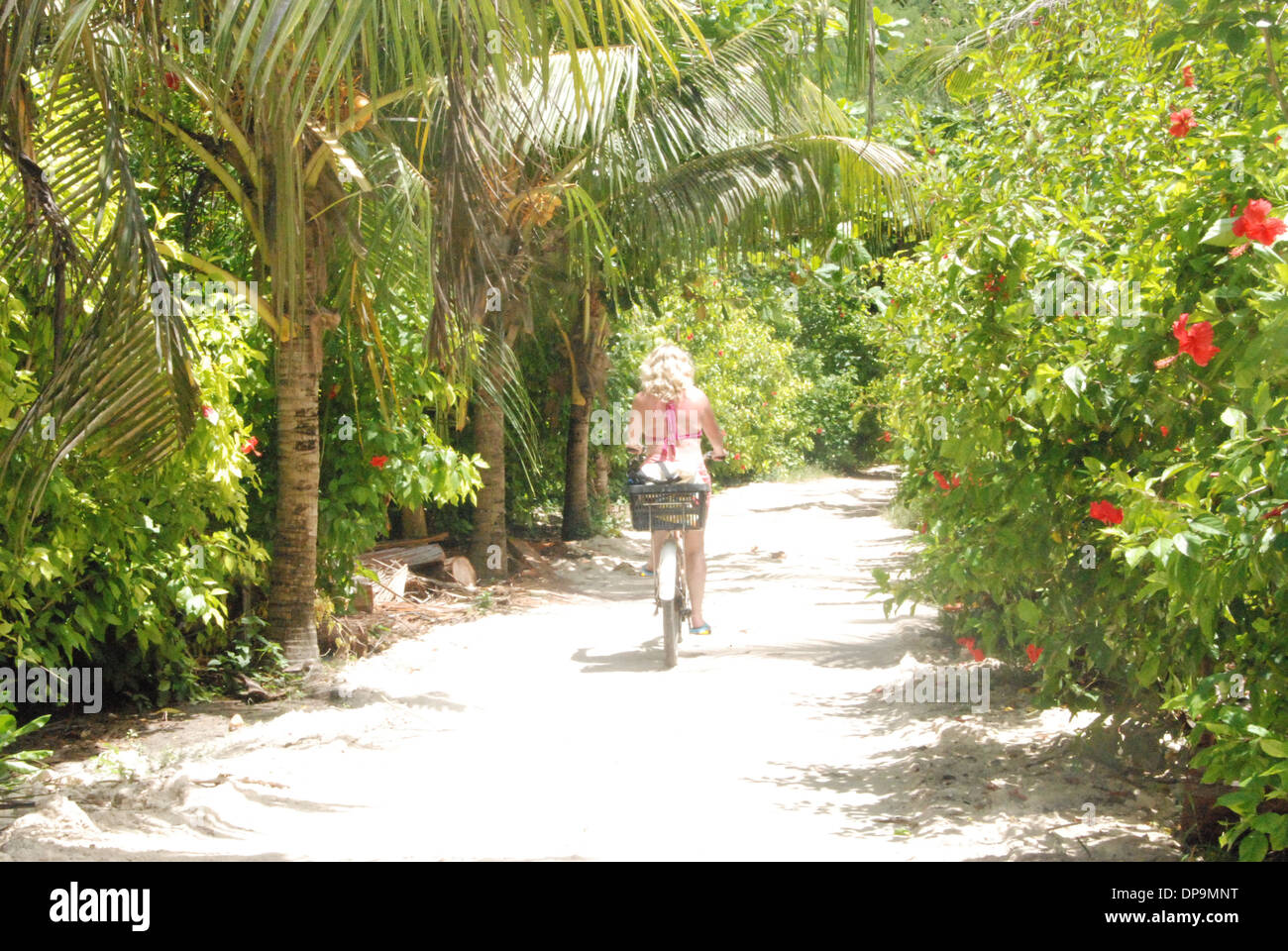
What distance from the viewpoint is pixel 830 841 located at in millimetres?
3844

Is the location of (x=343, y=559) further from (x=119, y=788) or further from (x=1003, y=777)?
(x=1003, y=777)

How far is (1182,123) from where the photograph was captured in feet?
11.8

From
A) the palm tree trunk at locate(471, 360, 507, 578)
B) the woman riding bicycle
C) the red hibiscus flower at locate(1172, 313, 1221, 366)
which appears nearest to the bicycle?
the woman riding bicycle

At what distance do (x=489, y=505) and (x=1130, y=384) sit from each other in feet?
24.1

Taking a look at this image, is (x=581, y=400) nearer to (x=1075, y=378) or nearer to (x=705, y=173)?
(x=705, y=173)

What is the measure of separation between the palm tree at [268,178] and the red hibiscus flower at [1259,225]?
144cm

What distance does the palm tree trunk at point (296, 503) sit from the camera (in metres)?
6.00

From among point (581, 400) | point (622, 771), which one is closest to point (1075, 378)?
point (622, 771)

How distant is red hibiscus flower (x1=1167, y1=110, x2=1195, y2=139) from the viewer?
11.8ft

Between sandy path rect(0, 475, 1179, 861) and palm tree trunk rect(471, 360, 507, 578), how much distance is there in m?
2.40

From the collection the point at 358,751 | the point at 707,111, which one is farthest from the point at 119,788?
the point at 707,111

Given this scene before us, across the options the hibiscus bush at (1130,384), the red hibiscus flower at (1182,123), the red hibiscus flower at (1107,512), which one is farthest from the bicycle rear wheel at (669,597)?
the red hibiscus flower at (1182,123)

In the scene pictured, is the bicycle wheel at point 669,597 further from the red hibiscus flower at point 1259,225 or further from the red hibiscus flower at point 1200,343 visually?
the red hibiscus flower at point 1259,225

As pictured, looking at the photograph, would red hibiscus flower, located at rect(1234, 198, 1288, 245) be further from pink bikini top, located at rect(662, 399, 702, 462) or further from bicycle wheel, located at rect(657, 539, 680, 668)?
pink bikini top, located at rect(662, 399, 702, 462)
